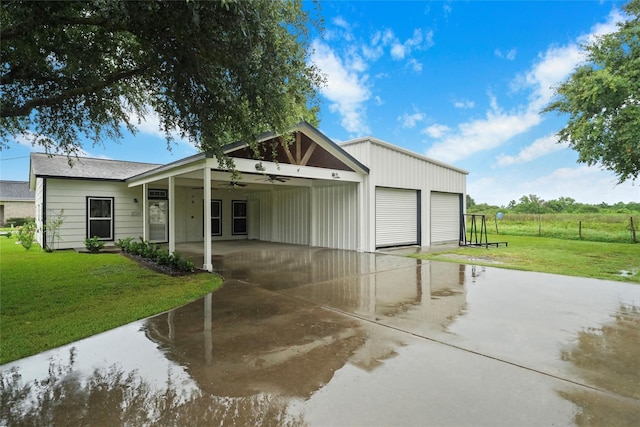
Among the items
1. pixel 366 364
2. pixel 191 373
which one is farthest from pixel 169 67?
pixel 366 364

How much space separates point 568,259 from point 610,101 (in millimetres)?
6154

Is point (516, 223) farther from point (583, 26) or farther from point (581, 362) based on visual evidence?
point (581, 362)

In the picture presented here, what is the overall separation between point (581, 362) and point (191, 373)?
3703mm

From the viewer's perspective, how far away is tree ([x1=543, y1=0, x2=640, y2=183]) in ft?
36.4

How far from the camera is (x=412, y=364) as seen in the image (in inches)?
127

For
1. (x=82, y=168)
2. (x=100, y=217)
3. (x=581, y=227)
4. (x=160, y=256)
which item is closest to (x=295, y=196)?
(x=160, y=256)

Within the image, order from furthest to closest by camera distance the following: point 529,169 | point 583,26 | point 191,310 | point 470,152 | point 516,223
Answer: point 529,169
point 470,152
point 516,223
point 583,26
point 191,310

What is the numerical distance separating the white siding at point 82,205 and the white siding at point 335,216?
7532mm

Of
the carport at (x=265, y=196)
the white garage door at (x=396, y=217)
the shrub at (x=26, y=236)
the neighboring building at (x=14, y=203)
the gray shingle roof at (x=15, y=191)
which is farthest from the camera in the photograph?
the gray shingle roof at (x=15, y=191)

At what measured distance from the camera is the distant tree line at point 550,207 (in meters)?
25.2

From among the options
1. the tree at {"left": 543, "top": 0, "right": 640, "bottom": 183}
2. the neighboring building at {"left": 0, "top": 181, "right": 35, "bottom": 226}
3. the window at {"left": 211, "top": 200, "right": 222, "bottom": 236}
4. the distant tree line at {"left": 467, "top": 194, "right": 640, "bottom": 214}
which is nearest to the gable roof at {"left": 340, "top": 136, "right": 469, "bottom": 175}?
the tree at {"left": 543, "top": 0, "right": 640, "bottom": 183}

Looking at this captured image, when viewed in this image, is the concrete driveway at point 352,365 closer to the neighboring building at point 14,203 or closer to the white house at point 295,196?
the white house at point 295,196

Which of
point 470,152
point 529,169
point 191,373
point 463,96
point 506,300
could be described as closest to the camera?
point 191,373

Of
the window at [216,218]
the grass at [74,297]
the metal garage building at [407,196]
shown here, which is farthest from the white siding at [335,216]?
the grass at [74,297]
